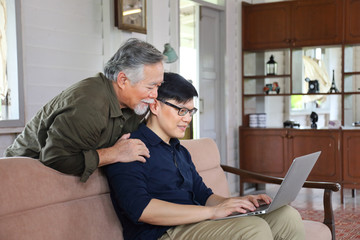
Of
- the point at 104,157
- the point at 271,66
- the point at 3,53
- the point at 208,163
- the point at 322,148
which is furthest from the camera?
the point at 271,66

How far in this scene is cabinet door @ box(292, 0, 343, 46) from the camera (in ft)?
19.2

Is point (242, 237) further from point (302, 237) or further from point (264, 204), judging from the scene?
point (302, 237)

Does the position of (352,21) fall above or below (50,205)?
above

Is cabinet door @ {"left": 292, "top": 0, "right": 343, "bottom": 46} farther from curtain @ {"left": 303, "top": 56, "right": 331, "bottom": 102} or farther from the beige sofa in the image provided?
the beige sofa

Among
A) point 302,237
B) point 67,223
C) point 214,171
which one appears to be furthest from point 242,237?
point 214,171

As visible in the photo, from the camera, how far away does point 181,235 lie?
196cm

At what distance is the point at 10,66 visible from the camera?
3.41m

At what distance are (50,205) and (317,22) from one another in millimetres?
4917

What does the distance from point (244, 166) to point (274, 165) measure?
0.42 meters

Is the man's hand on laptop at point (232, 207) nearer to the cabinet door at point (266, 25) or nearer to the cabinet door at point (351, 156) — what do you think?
the cabinet door at point (351, 156)

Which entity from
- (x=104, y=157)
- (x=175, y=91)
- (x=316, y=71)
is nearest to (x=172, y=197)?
(x=104, y=157)

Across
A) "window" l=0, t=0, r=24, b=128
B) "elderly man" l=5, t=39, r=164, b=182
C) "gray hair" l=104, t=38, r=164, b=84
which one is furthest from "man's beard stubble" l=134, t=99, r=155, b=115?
"window" l=0, t=0, r=24, b=128

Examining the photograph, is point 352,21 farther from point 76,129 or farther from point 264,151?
point 76,129

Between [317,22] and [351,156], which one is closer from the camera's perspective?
→ [351,156]
